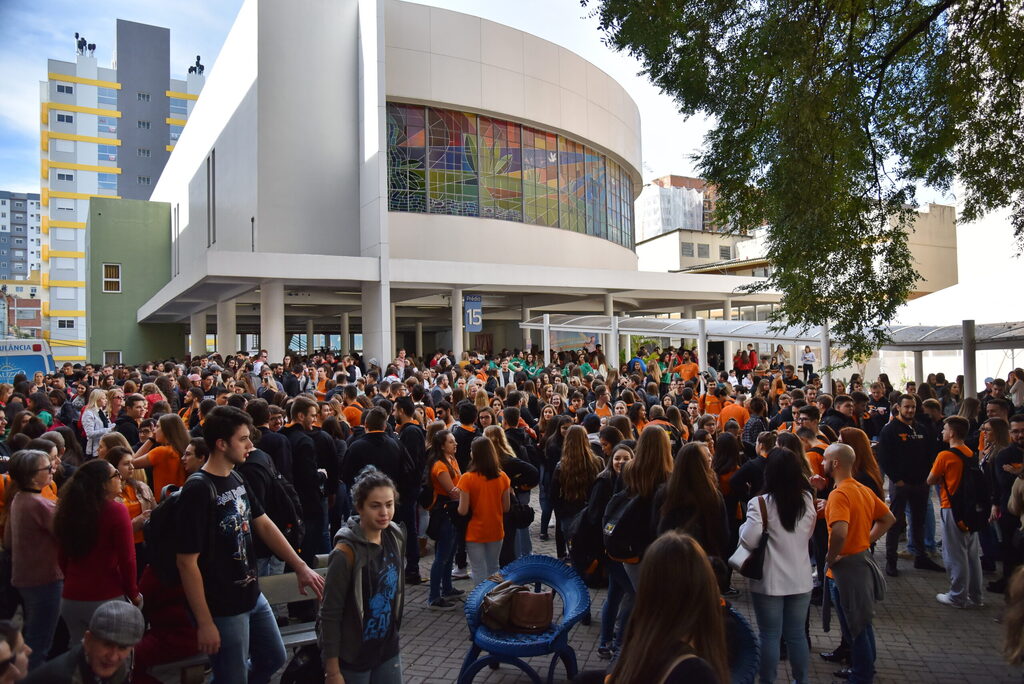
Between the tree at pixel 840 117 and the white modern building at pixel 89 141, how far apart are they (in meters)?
61.3

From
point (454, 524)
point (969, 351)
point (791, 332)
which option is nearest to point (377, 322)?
point (791, 332)

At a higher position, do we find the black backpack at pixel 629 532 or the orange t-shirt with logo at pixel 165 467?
the orange t-shirt with logo at pixel 165 467

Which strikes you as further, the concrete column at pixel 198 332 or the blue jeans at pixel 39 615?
the concrete column at pixel 198 332

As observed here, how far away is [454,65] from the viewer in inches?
1025

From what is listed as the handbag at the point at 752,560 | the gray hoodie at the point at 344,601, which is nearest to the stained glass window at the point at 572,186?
the handbag at the point at 752,560

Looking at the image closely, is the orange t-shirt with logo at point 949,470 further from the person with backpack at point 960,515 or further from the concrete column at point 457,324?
the concrete column at point 457,324

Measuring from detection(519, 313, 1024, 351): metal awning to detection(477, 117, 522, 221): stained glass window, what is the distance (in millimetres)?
6456

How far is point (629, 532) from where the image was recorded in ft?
15.7

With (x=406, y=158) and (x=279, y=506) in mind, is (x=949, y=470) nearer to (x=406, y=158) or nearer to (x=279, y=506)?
(x=279, y=506)

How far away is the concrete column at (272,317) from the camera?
21.3 m

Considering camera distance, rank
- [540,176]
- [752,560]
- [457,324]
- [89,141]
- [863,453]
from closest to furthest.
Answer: [752,560]
[863,453]
[457,324]
[540,176]
[89,141]

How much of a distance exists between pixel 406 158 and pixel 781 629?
24.1 m

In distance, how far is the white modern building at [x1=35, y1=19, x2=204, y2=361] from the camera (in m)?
62.5

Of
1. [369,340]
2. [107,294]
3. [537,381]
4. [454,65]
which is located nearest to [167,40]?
[107,294]
